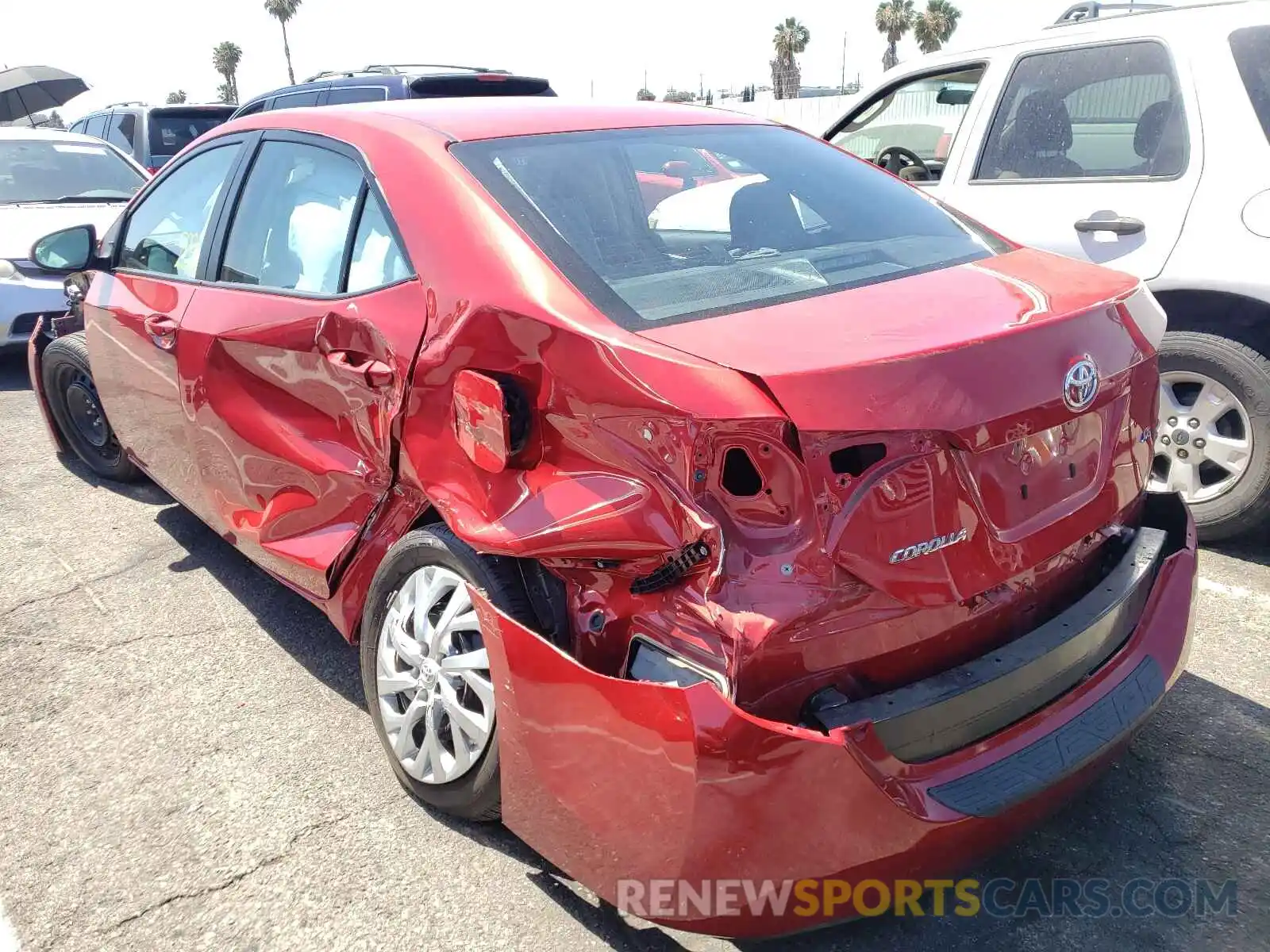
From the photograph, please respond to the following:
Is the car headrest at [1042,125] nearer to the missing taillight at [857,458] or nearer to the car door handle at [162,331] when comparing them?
the missing taillight at [857,458]

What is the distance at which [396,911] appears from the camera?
2.27 m

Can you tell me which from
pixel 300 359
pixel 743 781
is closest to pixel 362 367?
pixel 300 359

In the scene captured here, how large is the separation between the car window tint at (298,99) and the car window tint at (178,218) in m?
5.74

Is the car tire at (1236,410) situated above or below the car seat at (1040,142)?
below

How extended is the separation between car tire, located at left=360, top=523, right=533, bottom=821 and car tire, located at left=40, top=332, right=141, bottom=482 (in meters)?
2.77

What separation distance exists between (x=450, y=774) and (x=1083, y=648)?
1418mm

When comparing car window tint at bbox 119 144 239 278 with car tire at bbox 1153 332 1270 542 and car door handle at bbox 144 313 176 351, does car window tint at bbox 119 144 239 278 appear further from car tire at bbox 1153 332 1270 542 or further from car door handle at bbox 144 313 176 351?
car tire at bbox 1153 332 1270 542

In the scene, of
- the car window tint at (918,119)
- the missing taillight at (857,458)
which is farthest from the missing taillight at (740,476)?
the car window tint at (918,119)

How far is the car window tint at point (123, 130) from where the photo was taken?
1214 centimetres

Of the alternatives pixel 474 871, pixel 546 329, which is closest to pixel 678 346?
pixel 546 329

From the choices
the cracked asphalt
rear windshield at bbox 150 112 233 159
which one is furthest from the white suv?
rear windshield at bbox 150 112 233 159

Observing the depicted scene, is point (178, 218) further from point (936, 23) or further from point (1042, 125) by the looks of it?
point (936, 23)

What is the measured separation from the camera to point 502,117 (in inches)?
109

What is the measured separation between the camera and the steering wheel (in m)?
5.10
